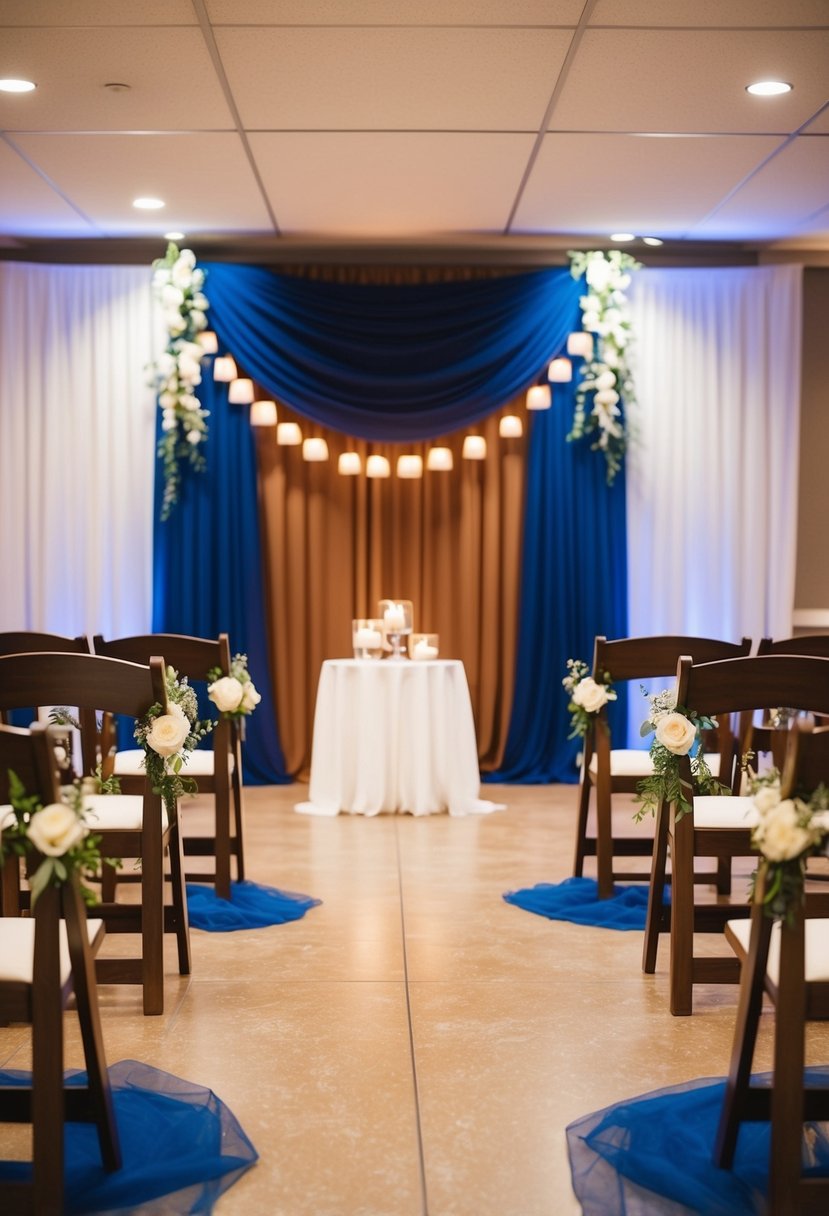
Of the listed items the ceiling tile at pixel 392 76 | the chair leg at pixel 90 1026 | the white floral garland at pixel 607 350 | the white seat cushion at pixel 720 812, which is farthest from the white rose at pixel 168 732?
the white floral garland at pixel 607 350

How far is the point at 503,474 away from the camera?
25.6 ft

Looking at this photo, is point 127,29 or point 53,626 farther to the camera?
point 53,626

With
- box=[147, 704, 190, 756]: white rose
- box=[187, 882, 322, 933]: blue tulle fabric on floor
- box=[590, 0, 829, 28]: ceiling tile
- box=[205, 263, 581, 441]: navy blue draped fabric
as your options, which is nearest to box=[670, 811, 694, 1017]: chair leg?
box=[147, 704, 190, 756]: white rose

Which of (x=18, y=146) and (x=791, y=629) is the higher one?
(x=18, y=146)

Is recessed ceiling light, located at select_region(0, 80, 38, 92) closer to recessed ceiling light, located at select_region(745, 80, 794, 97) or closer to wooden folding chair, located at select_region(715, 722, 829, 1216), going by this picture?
recessed ceiling light, located at select_region(745, 80, 794, 97)

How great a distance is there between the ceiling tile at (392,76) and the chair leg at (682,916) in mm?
2812

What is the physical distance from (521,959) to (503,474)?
13.9ft

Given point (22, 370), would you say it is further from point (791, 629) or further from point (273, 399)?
point (791, 629)

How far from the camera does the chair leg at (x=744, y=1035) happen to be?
2.36 metres

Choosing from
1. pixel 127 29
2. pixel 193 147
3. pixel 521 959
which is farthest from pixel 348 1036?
pixel 193 147

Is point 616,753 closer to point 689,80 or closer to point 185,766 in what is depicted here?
point 185,766

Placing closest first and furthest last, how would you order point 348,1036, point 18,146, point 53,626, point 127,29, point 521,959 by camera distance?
point 348,1036 → point 521,959 → point 127,29 → point 18,146 → point 53,626

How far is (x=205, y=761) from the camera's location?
4980 millimetres

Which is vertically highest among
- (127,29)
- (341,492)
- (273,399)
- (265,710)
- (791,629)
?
(127,29)
